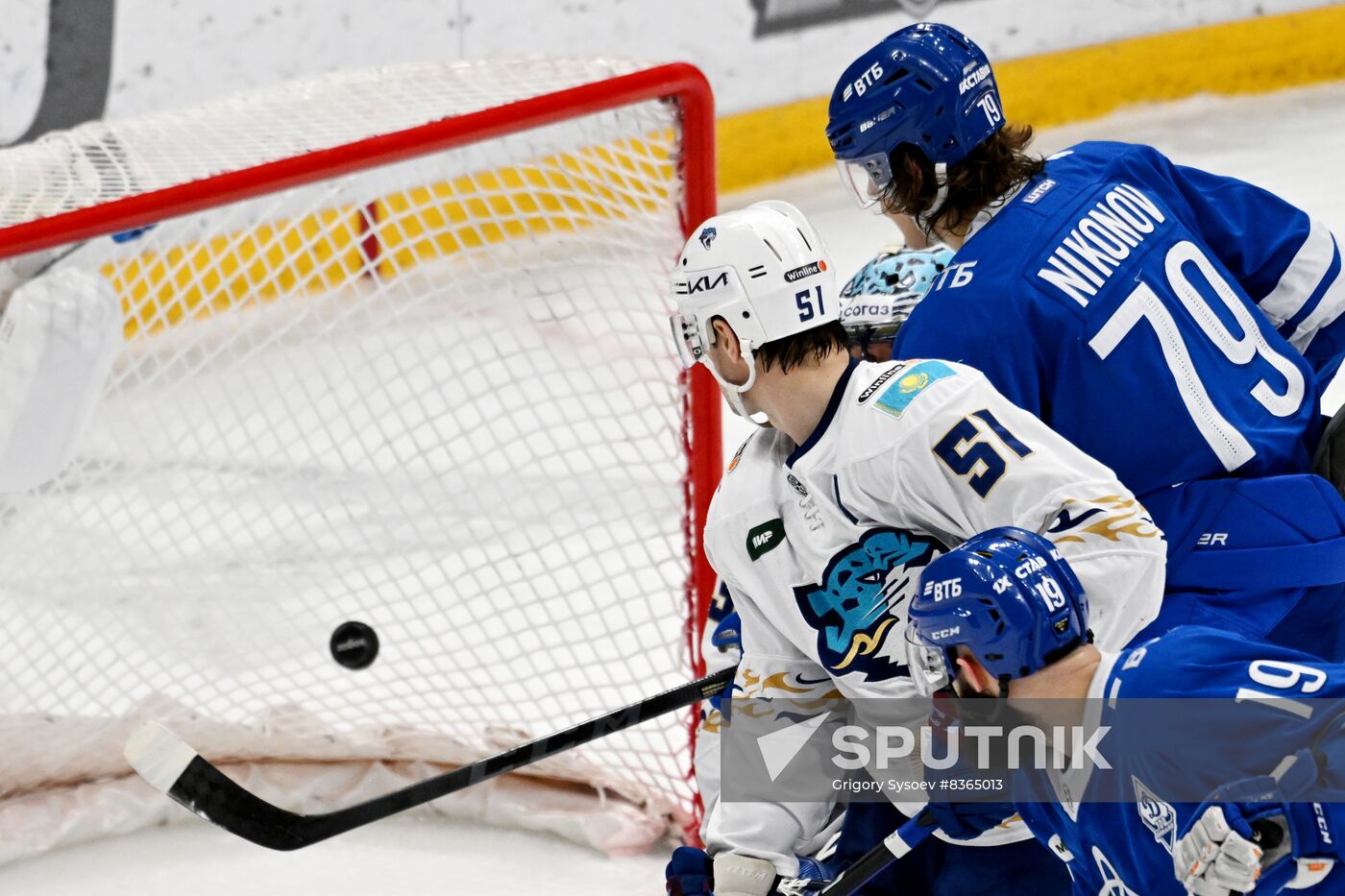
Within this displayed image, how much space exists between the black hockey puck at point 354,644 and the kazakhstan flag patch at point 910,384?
114 cm

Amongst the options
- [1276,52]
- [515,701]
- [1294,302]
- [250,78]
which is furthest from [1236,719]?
[1276,52]

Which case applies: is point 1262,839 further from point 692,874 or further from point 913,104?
point 913,104

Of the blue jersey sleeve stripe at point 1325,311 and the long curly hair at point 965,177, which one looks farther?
the blue jersey sleeve stripe at point 1325,311

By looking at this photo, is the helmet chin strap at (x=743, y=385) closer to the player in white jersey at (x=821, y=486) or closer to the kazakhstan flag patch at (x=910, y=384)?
the player in white jersey at (x=821, y=486)

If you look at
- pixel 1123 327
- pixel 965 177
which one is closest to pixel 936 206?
pixel 965 177

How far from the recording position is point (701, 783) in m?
1.81

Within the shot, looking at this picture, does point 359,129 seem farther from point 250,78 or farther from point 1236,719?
point 250,78

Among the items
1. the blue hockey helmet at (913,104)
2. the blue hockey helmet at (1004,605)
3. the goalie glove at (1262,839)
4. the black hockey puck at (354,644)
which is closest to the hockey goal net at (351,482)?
the black hockey puck at (354,644)

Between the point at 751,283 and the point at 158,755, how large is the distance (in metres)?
0.88

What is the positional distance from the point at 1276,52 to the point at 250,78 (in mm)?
3382

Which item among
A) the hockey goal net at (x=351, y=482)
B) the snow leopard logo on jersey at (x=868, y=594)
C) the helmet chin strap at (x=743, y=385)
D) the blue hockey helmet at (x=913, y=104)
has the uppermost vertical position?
the blue hockey helmet at (x=913, y=104)

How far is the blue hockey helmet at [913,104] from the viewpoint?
1883mm

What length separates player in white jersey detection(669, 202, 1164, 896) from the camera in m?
1.53

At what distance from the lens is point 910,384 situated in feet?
5.28
